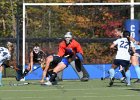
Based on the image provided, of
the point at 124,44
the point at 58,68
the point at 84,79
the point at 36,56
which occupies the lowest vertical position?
the point at 84,79

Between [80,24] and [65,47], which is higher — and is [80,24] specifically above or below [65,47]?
above

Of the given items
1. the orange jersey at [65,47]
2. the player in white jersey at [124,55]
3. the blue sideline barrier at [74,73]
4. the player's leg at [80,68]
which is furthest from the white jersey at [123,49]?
the blue sideline barrier at [74,73]

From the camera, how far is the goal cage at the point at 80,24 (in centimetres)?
2391

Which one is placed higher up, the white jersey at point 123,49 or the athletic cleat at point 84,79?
the white jersey at point 123,49

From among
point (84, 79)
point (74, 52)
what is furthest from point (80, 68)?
point (74, 52)

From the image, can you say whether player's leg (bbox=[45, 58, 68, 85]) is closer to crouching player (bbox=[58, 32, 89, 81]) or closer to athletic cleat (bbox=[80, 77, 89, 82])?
crouching player (bbox=[58, 32, 89, 81])

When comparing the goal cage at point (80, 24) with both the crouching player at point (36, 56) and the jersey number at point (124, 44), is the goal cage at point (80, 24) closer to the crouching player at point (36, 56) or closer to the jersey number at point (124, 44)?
the crouching player at point (36, 56)

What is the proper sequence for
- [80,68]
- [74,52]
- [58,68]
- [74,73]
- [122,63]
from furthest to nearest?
1. [74,73]
2. [80,68]
3. [74,52]
4. [58,68]
5. [122,63]

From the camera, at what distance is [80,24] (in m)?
25.0

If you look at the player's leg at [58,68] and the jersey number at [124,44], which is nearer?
the jersey number at [124,44]

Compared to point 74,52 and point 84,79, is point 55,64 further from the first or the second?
point 84,79

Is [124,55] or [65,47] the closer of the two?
[124,55]

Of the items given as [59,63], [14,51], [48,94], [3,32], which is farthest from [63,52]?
[3,32]

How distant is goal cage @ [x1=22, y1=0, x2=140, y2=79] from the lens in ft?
78.4
